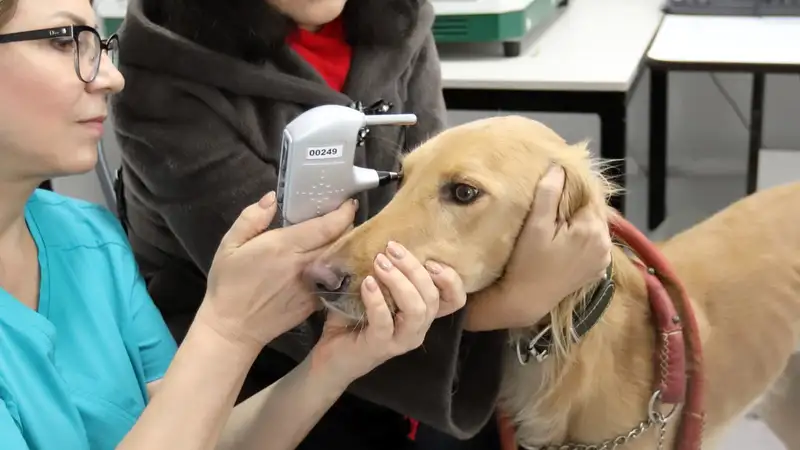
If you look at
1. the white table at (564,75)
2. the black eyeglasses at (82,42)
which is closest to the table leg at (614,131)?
the white table at (564,75)

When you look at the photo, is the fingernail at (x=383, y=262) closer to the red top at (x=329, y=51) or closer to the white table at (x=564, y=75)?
the red top at (x=329, y=51)

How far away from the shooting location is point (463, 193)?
2.96 feet

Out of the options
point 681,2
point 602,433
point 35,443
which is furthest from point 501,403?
point 681,2

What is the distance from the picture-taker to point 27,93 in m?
0.76

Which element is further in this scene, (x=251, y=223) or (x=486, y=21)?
(x=486, y=21)

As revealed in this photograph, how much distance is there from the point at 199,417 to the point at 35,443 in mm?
152

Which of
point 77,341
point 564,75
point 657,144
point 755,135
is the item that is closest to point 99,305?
point 77,341

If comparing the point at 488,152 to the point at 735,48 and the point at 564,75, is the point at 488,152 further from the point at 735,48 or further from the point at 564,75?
the point at 735,48

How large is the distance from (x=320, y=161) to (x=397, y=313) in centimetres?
17

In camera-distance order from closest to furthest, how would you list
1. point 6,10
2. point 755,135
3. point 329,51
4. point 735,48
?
point 6,10, point 329,51, point 735,48, point 755,135

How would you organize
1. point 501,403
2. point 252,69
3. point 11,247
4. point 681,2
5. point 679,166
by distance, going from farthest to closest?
point 679,166, point 681,2, point 501,403, point 252,69, point 11,247

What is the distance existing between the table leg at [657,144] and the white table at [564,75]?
44cm

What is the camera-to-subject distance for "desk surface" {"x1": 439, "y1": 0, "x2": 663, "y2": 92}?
1.57 meters

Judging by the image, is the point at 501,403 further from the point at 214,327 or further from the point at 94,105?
the point at 94,105
